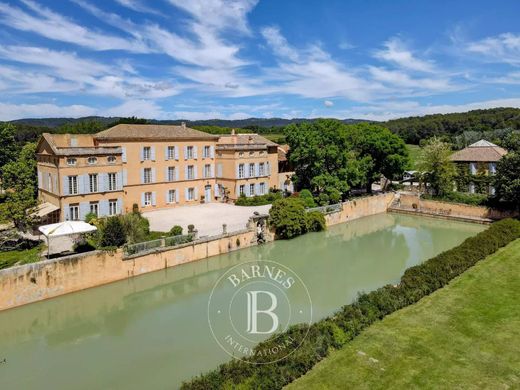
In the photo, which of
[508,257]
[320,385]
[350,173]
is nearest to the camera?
[320,385]

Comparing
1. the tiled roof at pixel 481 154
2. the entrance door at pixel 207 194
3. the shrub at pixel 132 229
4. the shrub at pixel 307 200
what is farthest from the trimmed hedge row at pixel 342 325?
the tiled roof at pixel 481 154

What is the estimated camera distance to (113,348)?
1271 centimetres

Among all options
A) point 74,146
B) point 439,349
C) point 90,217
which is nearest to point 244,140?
point 74,146

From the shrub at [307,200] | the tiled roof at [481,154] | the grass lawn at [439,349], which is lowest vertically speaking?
the grass lawn at [439,349]

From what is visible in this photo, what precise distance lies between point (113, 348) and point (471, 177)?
106 feet

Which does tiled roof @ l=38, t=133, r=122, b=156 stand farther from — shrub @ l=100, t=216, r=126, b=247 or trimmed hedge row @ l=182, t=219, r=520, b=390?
trimmed hedge row @ l=182, t=219, r=520, b=390

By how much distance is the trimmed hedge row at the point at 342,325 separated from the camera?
8672mm

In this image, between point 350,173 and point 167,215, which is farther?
point 350,173

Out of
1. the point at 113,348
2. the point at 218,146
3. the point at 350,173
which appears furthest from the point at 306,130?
the point at 113,348

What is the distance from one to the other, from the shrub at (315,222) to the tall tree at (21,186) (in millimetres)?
15333

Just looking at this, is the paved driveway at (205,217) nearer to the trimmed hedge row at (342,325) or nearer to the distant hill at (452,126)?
the trimmed hedge row at (342,325)

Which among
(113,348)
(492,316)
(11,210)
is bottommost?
(113,348)

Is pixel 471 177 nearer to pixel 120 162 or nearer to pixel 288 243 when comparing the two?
pixel 288 243

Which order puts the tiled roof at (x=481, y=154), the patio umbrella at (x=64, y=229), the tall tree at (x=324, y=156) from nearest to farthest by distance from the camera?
the patio umbrella at (x=64, y=229) → the tall tree at (x=324, y=156) → the tiled roof at (x=481, y=154)
